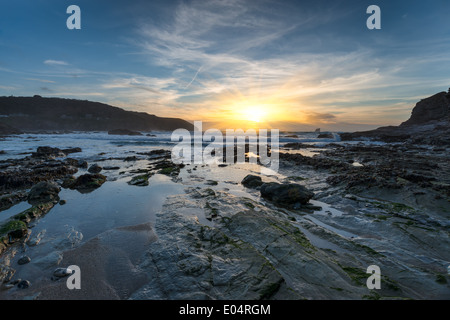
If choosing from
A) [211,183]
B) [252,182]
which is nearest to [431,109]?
[252,182]

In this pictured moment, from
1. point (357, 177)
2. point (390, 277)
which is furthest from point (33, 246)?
point (357, 177)

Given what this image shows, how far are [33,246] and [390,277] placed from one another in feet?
26.1

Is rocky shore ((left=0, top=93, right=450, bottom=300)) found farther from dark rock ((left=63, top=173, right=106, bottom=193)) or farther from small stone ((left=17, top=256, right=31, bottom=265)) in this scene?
dark rock ((left=63, top=173, right=106, bottom=193))

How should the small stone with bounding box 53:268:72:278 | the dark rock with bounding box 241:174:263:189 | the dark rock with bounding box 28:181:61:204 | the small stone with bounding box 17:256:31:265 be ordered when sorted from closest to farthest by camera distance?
1. the small stone with bounding box 53:268:72:278
2. the small stone with bounding box 17:256:31:265
3. the dark rock with bounding box 28:181:61:204
4. the dark rock with bounding box 241:174:263:189

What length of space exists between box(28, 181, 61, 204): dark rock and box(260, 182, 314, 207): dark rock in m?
9.14

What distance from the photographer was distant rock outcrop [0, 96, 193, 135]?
293 feet

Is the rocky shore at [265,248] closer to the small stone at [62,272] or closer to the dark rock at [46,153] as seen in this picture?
the small stone at [62,272]

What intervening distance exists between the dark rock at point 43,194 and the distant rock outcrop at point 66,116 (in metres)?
104

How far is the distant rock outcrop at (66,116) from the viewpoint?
8931cm

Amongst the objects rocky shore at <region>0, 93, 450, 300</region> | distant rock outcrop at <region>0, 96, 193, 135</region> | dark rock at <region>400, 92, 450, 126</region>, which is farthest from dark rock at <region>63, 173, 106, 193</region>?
distant rock outcrop at <region>0, 96, 193, 135</region>

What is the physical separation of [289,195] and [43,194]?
10.4 metres

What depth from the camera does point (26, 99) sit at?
345 feet

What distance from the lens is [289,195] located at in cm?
824
